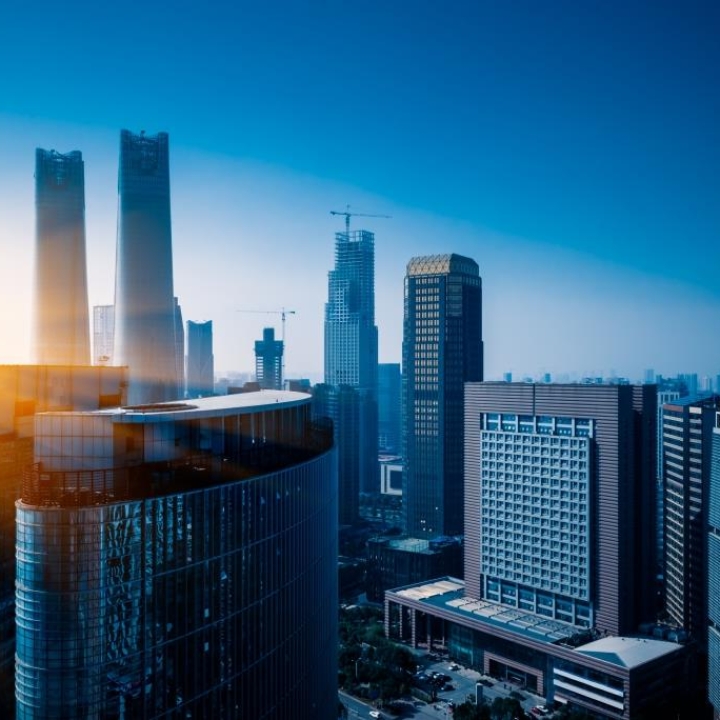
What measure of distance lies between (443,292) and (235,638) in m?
75.8

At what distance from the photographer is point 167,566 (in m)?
21.8

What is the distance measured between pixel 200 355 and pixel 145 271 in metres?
78.0

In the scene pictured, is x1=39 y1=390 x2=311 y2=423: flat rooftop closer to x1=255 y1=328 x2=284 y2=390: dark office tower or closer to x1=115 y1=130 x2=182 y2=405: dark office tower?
x1=115 y1=130 x2=182 y2=405: dark office tower

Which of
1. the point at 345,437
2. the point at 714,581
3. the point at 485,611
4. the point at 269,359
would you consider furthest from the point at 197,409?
the point at 269,359

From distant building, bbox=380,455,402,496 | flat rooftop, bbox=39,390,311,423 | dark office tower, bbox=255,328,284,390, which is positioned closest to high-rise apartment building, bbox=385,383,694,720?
flat rooftop, bbox=39,390,311,423

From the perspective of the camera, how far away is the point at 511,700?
5012 centimetres

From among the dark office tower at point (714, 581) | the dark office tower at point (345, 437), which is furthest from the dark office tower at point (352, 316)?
the dark office tower at point (714, 581)

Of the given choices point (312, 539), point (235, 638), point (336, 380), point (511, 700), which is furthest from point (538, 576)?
point (336, 380)

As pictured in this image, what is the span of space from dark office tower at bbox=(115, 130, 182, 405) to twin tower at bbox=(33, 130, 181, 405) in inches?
4.4

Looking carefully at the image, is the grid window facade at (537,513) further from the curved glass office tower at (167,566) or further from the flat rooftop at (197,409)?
the curved glass office tower at (167,566)

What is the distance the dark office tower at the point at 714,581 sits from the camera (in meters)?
49.9

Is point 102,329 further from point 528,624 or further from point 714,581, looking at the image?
point 714,581

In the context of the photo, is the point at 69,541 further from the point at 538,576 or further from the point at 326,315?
the point at 326,315

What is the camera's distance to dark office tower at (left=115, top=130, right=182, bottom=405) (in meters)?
80.4
